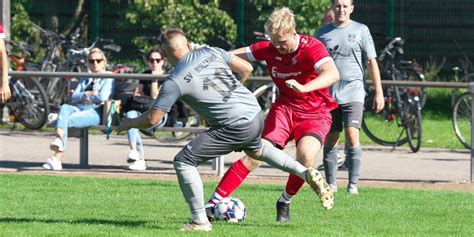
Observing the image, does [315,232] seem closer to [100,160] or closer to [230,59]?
[230,59]

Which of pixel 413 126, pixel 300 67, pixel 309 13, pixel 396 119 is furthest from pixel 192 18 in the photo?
pixel 300 67

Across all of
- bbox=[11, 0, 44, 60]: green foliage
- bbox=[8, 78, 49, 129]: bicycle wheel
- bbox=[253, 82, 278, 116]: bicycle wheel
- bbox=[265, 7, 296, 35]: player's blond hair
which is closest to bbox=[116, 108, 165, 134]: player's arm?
bbox=[265, 7, 296, 35]: player's blond hair

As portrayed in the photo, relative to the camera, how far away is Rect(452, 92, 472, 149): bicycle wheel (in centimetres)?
1831

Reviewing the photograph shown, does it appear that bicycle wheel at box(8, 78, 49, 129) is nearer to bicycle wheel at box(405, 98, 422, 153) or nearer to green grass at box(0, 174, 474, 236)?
green grass at box(0, 174, 474, 236)

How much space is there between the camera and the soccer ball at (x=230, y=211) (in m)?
10.3

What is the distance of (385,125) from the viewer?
1883 centimetres

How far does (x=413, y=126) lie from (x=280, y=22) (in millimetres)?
8045

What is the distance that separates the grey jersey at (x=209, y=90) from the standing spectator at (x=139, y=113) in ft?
18.7

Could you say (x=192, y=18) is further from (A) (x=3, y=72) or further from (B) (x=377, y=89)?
(A) (x=3, y=72)

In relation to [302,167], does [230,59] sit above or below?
above

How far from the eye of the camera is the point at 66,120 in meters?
15.7

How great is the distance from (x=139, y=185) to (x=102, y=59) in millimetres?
2997

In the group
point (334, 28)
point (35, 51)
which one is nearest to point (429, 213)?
point (334, 28)

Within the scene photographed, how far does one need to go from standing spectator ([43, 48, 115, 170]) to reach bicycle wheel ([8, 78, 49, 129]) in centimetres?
318
